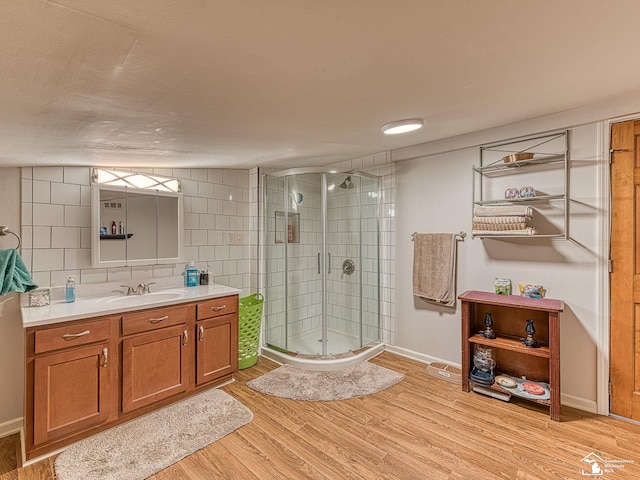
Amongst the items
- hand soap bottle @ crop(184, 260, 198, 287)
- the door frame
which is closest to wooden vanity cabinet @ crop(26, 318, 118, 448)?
hand soap bottle @ crop(184, 260, 198, 287)

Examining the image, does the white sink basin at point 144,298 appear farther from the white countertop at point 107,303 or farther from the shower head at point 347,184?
the shower head at point 347,184

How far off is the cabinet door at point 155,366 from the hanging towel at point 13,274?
737 mm

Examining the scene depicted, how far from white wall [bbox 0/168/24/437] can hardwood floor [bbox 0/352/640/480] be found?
0.18 m

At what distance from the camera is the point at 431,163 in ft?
9.75

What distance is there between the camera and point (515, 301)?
7.51 ft

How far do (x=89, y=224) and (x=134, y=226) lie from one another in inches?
12.4

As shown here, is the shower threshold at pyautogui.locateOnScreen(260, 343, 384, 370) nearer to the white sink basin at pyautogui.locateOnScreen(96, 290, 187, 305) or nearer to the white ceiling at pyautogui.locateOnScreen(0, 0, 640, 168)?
the white sink basin at pyautogui.locateOnScreen(96, 290, 187, 305)

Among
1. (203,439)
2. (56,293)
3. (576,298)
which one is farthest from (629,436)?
(56,293)

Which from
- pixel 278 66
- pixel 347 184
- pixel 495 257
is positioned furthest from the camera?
pixel 347 184

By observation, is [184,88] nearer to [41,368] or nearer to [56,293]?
[41,368]

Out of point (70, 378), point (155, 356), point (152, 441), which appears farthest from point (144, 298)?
point (152, 441)

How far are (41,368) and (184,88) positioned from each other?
5.84ft

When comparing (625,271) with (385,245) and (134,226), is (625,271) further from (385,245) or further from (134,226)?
(134,226)

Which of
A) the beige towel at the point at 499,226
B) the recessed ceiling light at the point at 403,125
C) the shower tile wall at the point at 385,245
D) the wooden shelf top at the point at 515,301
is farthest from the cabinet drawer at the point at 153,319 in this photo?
the beige towel at the point at 499,226
